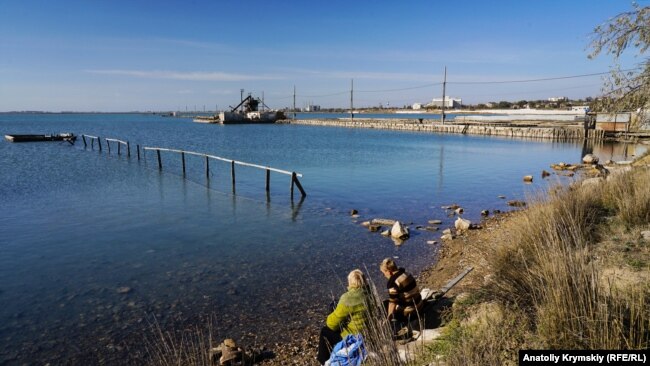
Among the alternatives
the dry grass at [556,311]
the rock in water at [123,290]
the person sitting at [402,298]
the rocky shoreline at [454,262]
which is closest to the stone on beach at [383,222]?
the rocky shoreline at [454,262]

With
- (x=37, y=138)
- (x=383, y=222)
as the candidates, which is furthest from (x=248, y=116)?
(x=383, y=222)

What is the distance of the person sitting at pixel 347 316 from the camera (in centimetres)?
580

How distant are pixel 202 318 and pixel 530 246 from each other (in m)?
6.51

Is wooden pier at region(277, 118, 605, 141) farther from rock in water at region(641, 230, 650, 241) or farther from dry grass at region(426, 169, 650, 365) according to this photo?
dry grass at region(426, 169, 650, 365)

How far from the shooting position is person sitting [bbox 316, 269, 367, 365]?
19.0 ft

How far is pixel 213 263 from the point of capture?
11.5 meters

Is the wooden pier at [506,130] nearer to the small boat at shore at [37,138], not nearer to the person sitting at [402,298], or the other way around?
the person sitting at [402,298]

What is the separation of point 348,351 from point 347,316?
838 millimetres

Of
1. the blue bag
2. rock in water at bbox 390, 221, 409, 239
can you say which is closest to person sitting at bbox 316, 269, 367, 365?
the blue bag

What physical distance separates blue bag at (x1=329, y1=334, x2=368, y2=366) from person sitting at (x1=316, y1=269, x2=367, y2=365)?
173 mm

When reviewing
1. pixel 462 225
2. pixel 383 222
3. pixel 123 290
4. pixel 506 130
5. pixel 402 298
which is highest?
pixel 506 130

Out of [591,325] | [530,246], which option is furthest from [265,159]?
[591,325]

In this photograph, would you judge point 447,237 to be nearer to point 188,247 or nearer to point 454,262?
point 454,262

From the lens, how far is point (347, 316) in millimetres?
5879
